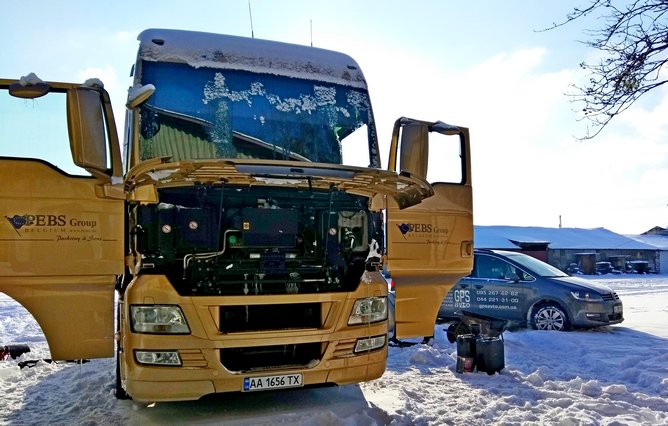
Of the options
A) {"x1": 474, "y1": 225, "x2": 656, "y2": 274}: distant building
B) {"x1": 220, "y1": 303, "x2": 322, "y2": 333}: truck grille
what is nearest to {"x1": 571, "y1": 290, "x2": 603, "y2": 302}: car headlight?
{"x1": 220, "y1": 303, "x2": 322, "y2": 333}: truck grille

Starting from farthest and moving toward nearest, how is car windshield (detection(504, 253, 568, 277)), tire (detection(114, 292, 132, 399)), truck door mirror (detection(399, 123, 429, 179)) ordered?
car windshield (detection(504, 253, 568, 277)) → truck door mirror (detection(399, 123, 429, 179)) → tire (detection(114, 292, 132, 399))

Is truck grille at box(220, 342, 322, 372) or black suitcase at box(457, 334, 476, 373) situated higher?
truck grille at box(220, 342, 322, 372)

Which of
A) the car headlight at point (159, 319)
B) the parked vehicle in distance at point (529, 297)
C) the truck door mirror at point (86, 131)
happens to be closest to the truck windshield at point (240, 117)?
the truck door mirror at point (86, 131)

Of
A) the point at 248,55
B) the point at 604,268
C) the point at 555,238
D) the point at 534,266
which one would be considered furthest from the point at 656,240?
the point at 248,55

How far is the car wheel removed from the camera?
33.0 feet

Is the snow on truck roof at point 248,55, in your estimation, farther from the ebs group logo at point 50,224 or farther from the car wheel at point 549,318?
the car wheel at point 549,318

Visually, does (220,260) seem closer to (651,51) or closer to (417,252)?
(417,252)

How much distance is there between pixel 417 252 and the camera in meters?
5.59

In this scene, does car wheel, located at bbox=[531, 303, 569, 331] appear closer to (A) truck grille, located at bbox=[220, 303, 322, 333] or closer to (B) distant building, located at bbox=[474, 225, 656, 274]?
(A) truck grille, located at bbox=[220, 303, 322, 333]

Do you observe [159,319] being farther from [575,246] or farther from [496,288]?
[575,246]

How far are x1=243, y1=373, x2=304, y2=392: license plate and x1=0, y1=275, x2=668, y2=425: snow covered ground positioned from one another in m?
0.36

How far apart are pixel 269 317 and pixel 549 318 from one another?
7.27 m

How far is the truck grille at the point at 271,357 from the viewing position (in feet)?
14.7

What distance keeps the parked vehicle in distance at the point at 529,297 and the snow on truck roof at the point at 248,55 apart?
5.72 m
